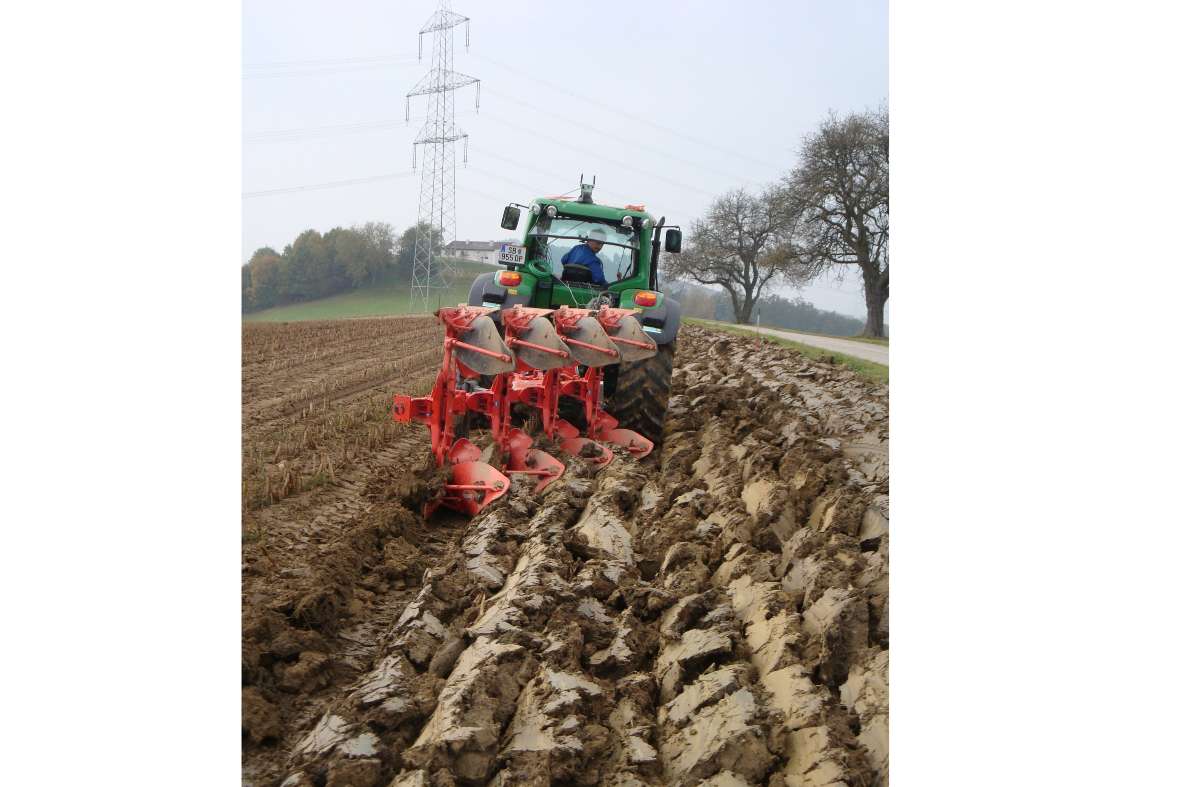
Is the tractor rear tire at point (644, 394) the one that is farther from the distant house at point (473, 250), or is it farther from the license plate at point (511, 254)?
the distant house at point (473, 250)

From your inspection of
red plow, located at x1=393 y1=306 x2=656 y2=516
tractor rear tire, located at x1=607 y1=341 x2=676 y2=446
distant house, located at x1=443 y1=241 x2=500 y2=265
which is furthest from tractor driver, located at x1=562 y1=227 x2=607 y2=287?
distant house, located at x1=443 y1=241 x2=500 y2=265

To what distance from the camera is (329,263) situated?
477cm

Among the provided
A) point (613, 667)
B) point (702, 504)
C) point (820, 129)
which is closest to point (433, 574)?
point (613, 667)

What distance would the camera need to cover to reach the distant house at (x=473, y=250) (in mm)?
5083

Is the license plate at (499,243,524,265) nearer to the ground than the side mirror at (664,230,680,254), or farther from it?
nearer to the ground

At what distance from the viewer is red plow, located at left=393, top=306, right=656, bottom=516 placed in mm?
5883

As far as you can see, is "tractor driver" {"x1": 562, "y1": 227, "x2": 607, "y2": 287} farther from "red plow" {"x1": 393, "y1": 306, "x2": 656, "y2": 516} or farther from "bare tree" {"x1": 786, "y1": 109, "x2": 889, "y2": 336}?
"bare tree" {"x1": 786, "y1": 109, "x2": 889, "y2": 336}

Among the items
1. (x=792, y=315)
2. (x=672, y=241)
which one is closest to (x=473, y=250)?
(x=792, y=315)

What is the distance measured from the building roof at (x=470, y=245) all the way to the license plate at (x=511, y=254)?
0.86 metres

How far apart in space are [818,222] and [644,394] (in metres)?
3.06

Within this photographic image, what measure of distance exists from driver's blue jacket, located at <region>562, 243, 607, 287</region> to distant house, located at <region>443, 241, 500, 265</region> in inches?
61.1

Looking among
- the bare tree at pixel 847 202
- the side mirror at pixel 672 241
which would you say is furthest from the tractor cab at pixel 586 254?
the bare tree at pixel 847 202

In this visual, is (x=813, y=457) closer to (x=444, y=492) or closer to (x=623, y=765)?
(x=444, y=492)

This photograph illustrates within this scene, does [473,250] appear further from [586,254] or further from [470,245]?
[586,254]
